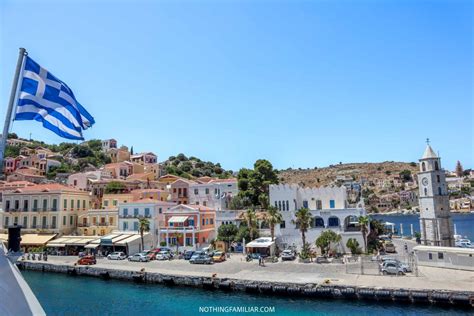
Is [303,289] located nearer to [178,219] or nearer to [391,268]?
[391,268]

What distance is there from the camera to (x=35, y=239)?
50562 mm

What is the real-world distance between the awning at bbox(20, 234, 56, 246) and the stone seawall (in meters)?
17.1

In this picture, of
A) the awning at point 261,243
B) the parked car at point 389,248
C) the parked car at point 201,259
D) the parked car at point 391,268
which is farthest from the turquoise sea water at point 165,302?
the parked car at point 389,248

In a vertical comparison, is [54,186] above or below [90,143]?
below

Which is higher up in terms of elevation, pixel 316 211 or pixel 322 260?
pixel 316 211

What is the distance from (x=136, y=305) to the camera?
27.2 metres

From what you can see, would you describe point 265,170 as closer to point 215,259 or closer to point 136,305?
point 215,259

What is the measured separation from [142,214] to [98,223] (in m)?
7.95

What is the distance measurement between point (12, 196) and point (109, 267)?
2781 centimetres

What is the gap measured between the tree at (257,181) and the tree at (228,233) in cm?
957

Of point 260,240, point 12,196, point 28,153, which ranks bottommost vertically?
point 260,240

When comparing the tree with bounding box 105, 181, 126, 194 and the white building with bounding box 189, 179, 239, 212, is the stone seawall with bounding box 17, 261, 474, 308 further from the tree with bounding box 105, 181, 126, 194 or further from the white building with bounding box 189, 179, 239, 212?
the tree with bounding box 105, 181, 126, 194

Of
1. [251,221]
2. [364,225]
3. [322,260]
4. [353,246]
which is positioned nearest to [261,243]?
[251,221]

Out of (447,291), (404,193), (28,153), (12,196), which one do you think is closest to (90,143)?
(28,153)
